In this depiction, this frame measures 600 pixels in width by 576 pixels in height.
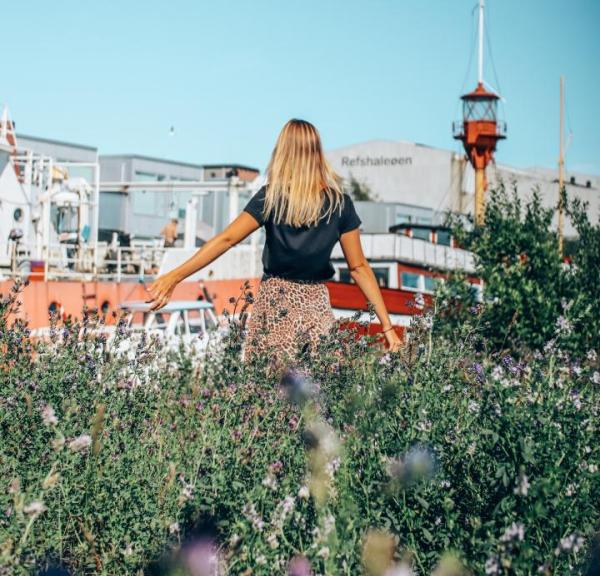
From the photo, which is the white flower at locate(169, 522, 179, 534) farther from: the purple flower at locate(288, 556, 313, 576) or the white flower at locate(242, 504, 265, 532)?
the purple flower at locate(288, 556, 313, 576)

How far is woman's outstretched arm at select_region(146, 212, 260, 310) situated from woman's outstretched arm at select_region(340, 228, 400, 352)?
0.55m

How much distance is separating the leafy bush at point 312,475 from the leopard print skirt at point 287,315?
58 cm

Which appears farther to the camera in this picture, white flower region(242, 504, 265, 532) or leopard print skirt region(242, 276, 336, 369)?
leopard print skirt region(242, 276, 336, 369)

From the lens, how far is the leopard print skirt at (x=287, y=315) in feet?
17.1

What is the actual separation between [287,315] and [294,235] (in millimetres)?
412

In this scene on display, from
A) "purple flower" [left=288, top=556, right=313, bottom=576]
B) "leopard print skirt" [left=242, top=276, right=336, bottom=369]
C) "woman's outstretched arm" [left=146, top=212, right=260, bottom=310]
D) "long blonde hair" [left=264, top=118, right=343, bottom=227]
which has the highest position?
"long blonde hair" [left=264, top=118, right=343, bottom=227]

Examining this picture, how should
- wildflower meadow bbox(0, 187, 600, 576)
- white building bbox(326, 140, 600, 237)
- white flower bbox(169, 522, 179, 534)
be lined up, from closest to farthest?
wildflower meadow bbox(0, 187, 600, 576), white flower bbox(169, 522, 179, 534), white building bbox(326, 140, 600, 237)

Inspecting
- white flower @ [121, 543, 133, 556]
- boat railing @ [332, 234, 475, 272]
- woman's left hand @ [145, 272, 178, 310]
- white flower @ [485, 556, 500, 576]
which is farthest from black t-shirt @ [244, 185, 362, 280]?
boat railing @ [332, 234, 475, 272]

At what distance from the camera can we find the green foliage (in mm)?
13250

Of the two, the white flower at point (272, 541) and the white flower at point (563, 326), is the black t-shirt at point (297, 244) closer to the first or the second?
the white flower at point (563, 326)

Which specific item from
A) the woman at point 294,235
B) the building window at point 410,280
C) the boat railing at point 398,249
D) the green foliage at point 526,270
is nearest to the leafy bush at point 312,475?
the woman at point 294,235

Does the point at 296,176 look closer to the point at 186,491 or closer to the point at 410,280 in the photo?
the point at 186,491

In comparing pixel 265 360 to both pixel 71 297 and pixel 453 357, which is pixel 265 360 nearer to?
pixel 453 357

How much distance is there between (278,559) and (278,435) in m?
1.10
